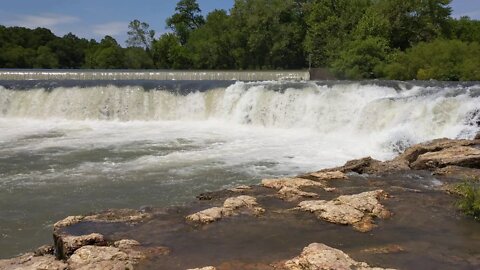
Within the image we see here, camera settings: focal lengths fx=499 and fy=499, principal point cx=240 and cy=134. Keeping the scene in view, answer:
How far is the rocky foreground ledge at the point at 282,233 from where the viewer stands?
185 inches

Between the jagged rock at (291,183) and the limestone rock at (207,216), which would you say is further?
the jagged rock at (291,183)

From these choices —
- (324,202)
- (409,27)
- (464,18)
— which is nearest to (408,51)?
(409,27)

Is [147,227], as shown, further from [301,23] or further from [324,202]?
[301,23]

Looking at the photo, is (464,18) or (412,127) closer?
(412,127)

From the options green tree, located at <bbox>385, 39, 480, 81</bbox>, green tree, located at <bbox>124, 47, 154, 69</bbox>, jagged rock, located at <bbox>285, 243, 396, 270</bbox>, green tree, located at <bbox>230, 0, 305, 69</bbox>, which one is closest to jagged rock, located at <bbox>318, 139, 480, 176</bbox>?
jagged rock, located at <bbox>285, 243, 396, 270</bbox>

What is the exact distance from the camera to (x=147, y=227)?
579 cm

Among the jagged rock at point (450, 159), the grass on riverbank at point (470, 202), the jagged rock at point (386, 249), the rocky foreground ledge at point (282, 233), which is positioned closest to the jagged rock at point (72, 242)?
the rocky foreground ledge at point (282, 233)

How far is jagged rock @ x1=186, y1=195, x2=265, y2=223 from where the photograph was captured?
606 cm

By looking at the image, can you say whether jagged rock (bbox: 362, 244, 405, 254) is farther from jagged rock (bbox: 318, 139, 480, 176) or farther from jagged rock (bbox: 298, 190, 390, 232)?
jagged rock (bbox: 318, 139, 480, 176)

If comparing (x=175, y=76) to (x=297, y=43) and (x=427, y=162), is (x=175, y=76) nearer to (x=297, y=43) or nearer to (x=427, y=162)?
(x=297, y=43)

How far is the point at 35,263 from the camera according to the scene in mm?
4762

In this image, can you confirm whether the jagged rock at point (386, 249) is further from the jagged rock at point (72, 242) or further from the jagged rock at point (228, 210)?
the jagged rock at point (72, 242)

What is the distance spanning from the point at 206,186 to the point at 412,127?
27.2ft

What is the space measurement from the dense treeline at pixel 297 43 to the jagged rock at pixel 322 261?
2401cm
